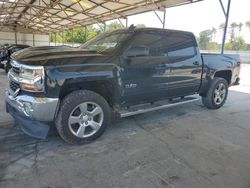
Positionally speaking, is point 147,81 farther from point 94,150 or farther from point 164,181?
point 164,181

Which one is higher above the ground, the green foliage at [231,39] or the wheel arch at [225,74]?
the green foliage at [231,39]

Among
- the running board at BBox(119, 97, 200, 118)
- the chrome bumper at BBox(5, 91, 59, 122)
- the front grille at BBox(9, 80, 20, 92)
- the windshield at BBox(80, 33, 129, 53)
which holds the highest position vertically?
the windshield at BBox(80, 33, 129, 53)

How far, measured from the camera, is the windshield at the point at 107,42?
13.0ft

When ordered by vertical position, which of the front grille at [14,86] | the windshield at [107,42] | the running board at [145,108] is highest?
the windshield at [107,42]

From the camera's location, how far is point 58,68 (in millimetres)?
3145

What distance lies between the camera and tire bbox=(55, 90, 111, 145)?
3367 mm

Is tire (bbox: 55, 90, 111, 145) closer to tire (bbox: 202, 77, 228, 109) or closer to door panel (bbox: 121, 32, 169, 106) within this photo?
door panel (bbox: 121, 32, 169, 106)

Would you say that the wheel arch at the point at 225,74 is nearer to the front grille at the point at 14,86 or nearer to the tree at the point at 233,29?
the front grille at the point at 14,86

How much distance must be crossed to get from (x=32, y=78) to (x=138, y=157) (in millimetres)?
1872

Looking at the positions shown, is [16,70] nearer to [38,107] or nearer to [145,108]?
[38,107]

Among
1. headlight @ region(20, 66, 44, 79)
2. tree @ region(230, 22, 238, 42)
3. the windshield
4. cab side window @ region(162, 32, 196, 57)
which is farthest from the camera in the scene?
tree @ region(230, 22, 238, 42)

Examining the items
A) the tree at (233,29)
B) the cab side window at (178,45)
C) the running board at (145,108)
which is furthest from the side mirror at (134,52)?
the tree at (233,29)

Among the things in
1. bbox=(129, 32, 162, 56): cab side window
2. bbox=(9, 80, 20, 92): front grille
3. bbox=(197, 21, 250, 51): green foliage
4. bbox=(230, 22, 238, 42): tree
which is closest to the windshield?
bbox=(129, 32, 162, 56): cab side window

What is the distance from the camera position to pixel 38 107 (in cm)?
313
